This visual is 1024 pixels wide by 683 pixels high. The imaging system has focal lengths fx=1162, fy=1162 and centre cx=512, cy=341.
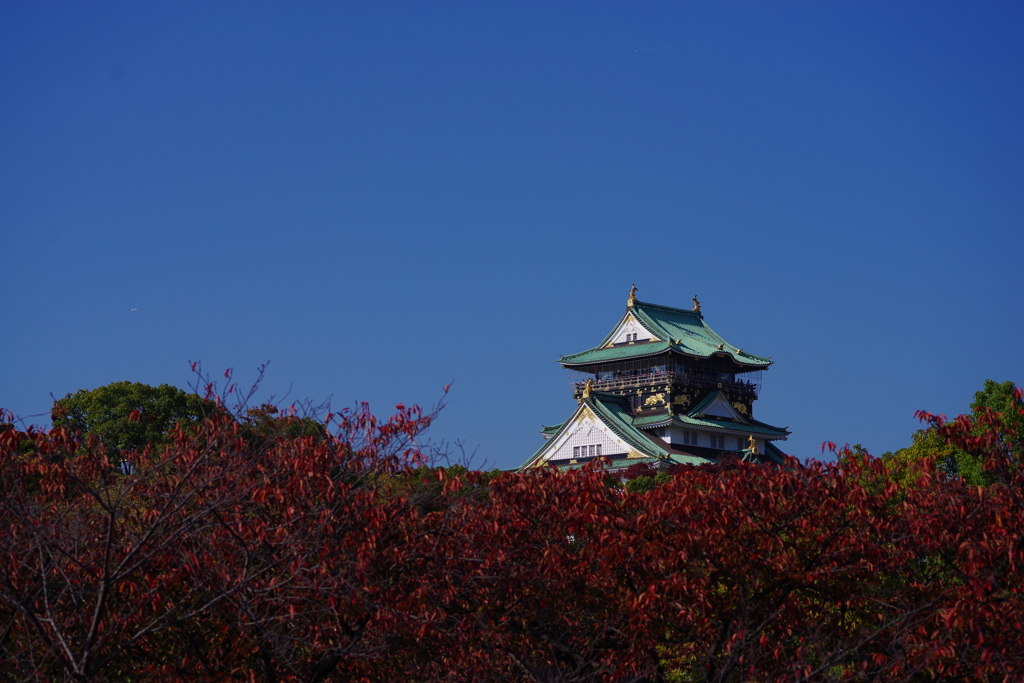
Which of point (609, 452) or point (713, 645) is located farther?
point (609, 452)

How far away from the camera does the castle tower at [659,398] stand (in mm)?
53156

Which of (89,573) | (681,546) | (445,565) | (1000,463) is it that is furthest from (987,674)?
(89,573)

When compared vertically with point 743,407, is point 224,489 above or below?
below

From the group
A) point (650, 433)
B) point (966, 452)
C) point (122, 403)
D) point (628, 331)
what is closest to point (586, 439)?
point (650, 433)

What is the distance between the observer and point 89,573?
32.8ft

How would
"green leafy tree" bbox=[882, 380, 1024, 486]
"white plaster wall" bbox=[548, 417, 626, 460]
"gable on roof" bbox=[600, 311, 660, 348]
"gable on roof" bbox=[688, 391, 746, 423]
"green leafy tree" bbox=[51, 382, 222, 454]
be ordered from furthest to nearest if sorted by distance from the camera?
"gable on roof" bbox=[600, 311, 660, 348], "gable on roof" bbox=[688, 391, 746, 423], "white plaster wall" bbox=[548, 417, 626, 460], "green leafy tree" bbox=[51, 382, 222, 454], "green leafy tree" bbox=[882, 380, 1024, 486]

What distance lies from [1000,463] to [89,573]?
9.19 metres

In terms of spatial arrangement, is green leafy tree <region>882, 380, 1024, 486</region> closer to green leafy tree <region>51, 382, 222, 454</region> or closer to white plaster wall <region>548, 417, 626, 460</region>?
white plaster wall <region>548, 417, 626, 460</region>

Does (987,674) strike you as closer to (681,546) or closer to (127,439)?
(681,546)

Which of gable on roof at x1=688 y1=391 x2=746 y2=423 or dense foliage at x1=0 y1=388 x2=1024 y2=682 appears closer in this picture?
dense foliage at x1=0 y1=388 x2=1024 y2=682

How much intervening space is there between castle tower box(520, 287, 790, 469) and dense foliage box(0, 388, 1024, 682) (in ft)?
128

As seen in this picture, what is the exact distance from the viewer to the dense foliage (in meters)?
10.2

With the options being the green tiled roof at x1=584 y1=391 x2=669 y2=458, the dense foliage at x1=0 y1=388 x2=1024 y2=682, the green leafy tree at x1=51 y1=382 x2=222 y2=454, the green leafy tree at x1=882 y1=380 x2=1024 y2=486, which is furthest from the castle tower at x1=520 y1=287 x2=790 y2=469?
the dense foliage at x1=0 y1=388 x2=1024 y2=682

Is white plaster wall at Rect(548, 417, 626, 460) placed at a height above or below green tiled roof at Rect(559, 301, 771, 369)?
below
